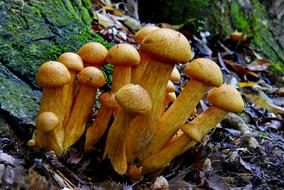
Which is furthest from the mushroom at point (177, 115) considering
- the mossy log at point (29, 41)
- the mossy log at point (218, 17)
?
the mossy log at point (218, 17)

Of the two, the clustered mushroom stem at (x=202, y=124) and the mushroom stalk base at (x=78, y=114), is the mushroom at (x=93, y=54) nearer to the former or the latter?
the mushroom stalk base at (x=78, y=114)

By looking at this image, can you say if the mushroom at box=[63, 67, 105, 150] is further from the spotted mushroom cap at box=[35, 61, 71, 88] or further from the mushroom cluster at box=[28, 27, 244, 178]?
the spotted mushroom cap at box=[35, 61, 71, 88]

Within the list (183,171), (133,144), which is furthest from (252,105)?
(133,144)

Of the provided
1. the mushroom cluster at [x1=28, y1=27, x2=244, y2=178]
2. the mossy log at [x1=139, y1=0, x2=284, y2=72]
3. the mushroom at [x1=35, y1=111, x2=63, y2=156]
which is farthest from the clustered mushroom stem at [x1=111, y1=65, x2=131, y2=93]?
the mossy log at [x1=139, y1=0, x2=284, y2=72]

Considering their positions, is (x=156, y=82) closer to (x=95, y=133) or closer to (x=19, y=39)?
(x=95, y=133)

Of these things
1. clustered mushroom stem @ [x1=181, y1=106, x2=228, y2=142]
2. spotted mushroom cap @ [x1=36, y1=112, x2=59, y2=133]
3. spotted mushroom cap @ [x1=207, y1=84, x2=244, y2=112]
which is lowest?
clustered mushroom stem @ [x1=181, y1=106, x2=228, y2=142]

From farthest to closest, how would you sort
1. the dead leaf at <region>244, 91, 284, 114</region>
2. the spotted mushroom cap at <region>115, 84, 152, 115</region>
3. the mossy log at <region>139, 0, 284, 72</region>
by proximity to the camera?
the mossy log at <region>139, 0, 284, 72</region> < the dead leaf at <region>244, 91, 284, 114</region> < the spotted mushroom cap at <region>115, 84, 152, 115</region>
